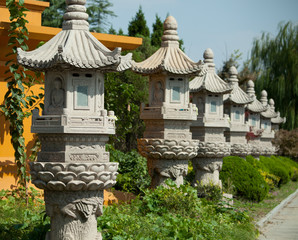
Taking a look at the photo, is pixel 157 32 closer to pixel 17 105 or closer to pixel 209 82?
pixel 209 82

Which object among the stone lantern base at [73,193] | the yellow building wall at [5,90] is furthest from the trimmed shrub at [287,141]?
the stone lantern base at [73,193]

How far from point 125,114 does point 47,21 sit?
1525cm

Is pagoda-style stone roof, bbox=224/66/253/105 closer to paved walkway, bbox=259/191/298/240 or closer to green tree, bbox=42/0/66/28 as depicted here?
paved walkway, bbox=259/191/298/240

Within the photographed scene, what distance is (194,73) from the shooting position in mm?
10820

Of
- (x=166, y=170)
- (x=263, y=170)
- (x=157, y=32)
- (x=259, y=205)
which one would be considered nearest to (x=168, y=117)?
(x=166, y=170)

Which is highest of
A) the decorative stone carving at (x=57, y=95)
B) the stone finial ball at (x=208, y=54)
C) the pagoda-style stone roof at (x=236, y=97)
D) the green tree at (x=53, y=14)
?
the green tree at (x=53, y=14)

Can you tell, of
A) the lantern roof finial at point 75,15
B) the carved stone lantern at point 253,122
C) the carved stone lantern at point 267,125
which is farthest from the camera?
the carved stone lantern at point 267,125

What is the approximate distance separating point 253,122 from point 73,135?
52.6 ft

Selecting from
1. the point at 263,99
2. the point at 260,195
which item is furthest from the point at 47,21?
the point at 260,195

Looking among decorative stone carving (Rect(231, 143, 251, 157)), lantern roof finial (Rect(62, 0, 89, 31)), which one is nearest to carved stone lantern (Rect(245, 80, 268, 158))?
decorative stone carving (Rect(231, 143, 251, 157))

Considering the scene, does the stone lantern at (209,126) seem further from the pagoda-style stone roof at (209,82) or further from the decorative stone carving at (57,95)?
the decorative stone carving at (57,95)

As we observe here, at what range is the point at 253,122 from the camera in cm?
2195

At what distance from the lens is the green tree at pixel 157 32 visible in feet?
81.2

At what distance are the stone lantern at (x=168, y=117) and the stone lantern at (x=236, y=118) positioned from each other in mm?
6114
